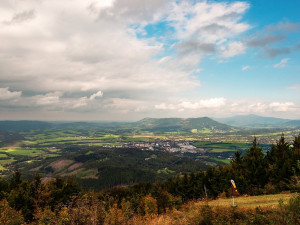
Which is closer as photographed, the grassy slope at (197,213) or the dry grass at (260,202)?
the grassy slope at (197,213)

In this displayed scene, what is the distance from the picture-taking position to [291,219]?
401 inches

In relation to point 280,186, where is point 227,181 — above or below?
below

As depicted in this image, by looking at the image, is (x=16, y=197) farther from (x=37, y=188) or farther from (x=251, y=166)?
(x=251, y=166)

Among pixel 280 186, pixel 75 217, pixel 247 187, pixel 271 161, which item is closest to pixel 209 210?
pixel 75 217

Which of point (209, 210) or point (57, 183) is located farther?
point (57, 183)

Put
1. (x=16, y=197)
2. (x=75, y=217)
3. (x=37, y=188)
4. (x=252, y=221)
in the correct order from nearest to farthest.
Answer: (x=75, y=217), (x=252, y=221), (x=16, y=197), (x=37, y=188)

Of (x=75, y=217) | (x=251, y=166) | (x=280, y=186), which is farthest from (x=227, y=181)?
(x=75, y=217)

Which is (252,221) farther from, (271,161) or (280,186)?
(271,161)

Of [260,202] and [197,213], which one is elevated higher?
[197,213]

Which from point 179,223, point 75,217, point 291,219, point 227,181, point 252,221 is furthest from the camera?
point 227,181

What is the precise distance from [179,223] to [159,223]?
1.65 m

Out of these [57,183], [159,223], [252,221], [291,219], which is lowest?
[57,183]

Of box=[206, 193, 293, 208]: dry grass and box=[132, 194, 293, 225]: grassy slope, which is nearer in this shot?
box=[132, 194, 293, 225]: grassy slope

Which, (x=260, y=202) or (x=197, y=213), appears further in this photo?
(x=260, y=202)
